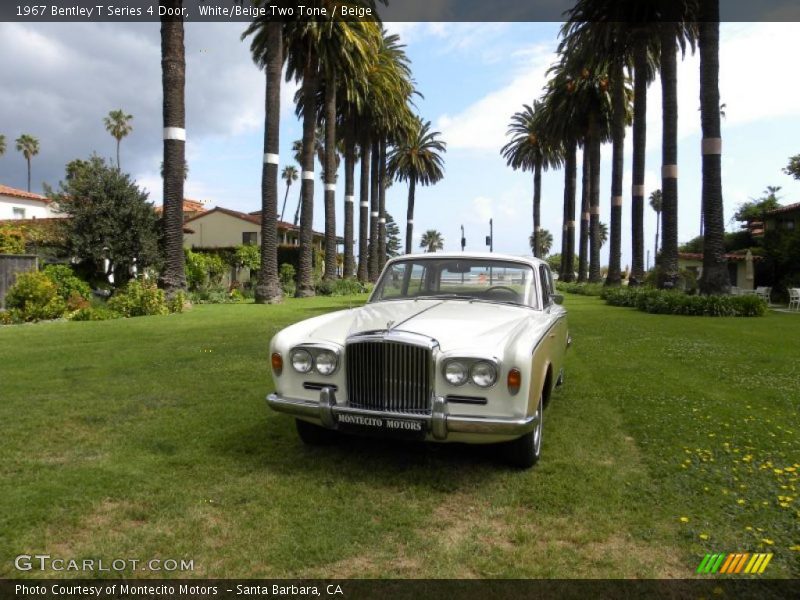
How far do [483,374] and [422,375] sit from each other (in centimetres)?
42

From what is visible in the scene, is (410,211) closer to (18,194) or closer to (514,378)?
(18,194)

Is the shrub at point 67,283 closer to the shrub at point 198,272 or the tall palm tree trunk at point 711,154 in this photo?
the shrub at point 198,272

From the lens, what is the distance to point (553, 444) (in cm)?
476

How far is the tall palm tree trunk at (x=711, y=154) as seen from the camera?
648 inches

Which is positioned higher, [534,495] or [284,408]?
[284,408]

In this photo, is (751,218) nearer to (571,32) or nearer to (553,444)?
(571,32)

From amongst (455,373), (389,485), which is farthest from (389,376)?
(389,485)

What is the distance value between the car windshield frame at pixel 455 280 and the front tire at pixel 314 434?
1.48 meters

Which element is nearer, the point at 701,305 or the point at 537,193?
the point at 701,305

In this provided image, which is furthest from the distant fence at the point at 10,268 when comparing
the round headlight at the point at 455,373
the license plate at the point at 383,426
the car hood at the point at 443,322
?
the round headlight at the point at 455,373

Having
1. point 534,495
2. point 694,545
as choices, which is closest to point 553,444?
point 534,495

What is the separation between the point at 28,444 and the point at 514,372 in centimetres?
407

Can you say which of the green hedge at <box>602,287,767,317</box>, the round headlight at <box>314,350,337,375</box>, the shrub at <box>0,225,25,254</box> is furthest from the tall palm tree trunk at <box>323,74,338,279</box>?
the round headlight at <box>314,350,337,375</box>

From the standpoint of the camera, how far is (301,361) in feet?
13.5
